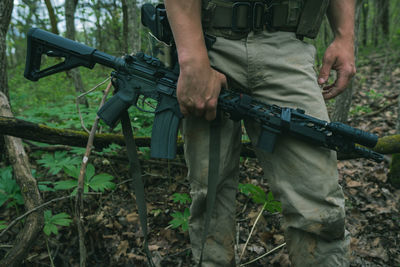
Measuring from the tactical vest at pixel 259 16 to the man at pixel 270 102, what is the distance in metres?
0.02

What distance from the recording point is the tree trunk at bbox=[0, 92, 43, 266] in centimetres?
167

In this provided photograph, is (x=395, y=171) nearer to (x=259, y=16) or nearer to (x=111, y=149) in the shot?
(x=259, y=16)

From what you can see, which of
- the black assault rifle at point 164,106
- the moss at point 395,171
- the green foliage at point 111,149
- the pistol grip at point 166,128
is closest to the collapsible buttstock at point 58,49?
the black assault rifle at point 164,106

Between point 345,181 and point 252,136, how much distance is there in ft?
6.93

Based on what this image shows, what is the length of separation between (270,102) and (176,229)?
170 cm

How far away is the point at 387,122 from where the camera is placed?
404 centimetres

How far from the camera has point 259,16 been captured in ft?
4.43

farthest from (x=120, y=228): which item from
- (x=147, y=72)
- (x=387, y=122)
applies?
(x=387, y=122)

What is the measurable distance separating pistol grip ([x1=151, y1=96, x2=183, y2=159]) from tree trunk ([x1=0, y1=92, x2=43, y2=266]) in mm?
1066

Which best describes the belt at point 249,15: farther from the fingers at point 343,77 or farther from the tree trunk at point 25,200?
the tree trunk at point 25,200

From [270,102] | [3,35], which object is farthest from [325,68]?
[3,35]

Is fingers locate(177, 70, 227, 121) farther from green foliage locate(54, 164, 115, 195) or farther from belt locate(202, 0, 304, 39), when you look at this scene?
green foliage locate(54, 164, 115, 195)

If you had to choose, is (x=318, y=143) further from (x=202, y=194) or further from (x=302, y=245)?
(x=202, y=194)

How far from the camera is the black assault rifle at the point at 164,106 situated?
125 centimetres
